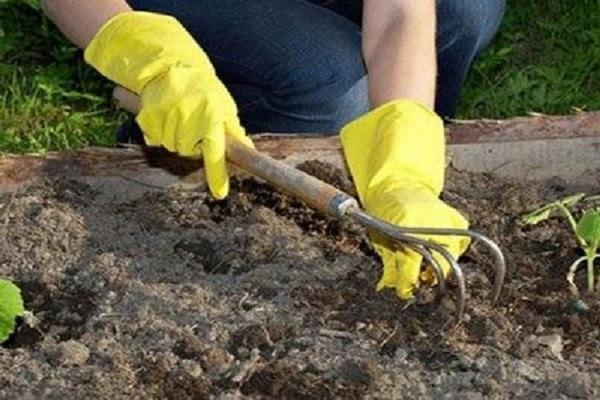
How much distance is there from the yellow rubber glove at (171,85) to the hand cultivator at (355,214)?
5 centimetres

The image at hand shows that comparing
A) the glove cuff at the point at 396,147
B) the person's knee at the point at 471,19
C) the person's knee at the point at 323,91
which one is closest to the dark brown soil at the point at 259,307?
A: the glove cuff at the point at 396,147

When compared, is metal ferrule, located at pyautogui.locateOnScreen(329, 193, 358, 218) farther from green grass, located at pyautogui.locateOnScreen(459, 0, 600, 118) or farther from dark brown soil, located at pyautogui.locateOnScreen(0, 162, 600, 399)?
green grass, located at pyautogui.locateOnScreen(459, 0, 600, 118)

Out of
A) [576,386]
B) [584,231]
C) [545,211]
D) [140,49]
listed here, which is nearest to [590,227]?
[584,231]

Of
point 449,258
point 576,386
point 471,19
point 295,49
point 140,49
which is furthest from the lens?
point 471,19

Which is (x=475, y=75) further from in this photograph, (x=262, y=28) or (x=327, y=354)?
(x=327, y=354)

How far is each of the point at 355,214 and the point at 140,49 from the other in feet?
2.01

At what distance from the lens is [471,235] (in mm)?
2031

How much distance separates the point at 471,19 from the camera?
3.16 metres

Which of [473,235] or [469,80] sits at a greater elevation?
[473,235]

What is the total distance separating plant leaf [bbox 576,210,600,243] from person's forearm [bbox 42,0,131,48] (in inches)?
38.6

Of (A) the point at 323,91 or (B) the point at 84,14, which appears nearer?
(B) the point at 84,14

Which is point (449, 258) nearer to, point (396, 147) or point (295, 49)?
point (396, 147)

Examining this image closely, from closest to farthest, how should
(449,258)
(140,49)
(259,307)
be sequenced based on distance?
(449,258) < (259,307) < (140,49)

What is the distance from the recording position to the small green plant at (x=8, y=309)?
2.06m
